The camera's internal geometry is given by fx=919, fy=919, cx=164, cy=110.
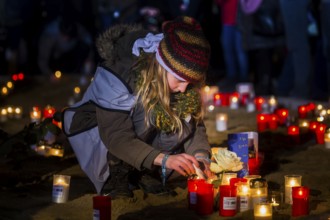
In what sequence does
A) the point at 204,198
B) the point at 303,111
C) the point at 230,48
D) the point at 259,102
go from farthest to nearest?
the point at 230,48 → the point at 259,102 → the point at 303,111 → the point at 204,198

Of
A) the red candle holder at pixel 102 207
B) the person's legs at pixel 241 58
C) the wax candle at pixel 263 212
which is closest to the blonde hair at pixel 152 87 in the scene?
the red candle holder at pixel 102 207

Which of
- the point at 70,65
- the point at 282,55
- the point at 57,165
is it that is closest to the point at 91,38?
the point at 70,65

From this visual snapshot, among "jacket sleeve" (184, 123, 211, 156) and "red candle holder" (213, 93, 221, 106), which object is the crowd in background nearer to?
"red candle holder" (213, 93, 221, 106)

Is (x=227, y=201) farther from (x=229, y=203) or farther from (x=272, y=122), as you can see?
(x=272, y=122)

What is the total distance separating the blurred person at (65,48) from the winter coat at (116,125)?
8520mm

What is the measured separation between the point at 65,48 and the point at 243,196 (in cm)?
997

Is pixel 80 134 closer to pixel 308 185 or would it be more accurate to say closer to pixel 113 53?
pixel 113 53

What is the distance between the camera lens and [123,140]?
5.86 metres

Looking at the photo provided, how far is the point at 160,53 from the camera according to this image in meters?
5.78

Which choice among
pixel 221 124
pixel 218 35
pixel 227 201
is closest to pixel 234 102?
pixel 221 124

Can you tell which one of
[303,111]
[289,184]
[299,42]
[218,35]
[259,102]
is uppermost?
[218,35]

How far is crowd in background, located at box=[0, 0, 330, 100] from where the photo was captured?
10734 millimetres

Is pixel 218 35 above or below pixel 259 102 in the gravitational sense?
above

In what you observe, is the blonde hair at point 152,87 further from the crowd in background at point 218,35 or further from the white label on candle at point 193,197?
the crowd in background at point 218,35
